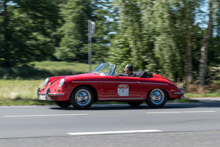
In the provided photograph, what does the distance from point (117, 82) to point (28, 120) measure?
3.11 meters

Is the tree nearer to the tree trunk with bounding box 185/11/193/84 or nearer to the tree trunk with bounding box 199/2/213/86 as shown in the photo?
the tree trunk with bounding box 185/11/193/84

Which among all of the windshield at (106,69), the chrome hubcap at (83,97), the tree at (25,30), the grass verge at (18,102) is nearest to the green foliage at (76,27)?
the tree at (25,30)

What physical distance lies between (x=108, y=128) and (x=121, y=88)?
3289 millimetres

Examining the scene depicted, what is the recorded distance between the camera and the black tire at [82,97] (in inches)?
386

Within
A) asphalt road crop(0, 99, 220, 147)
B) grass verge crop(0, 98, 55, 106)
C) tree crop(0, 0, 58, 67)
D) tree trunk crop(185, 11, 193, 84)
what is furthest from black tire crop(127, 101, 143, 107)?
tree crop(0, 0, 58, 67)

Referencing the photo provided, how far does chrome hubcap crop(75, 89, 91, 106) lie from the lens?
9.88 m

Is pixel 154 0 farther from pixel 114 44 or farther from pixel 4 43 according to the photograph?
pixel 4 43

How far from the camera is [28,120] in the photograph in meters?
7.95

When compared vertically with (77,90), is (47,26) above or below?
above

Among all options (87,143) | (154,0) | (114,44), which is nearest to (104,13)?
(114,44)

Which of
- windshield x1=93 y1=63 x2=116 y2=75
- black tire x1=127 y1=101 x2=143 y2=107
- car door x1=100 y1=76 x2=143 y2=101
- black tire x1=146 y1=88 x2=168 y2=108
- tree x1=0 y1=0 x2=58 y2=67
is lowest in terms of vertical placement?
black tire x1=127 y1=101 x2=143 y2=107

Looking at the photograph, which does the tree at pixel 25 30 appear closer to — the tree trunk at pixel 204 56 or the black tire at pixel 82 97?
the tree trunk at pixel 204 56

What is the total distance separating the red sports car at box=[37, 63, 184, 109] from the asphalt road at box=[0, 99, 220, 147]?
47 cm

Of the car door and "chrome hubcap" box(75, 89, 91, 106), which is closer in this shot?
"chrome hubcap" box(75, 89, 91, 106)
